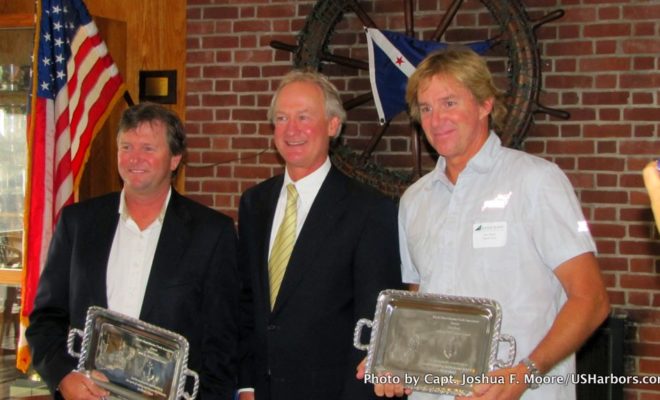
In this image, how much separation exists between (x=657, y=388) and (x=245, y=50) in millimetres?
2667

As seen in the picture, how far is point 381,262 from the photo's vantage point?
240 cm

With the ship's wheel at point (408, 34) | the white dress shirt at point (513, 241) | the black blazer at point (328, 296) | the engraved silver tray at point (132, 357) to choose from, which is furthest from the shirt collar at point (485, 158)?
the ship's wheel at point (408, 34)

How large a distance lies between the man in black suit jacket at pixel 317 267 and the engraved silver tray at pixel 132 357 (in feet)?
0.95

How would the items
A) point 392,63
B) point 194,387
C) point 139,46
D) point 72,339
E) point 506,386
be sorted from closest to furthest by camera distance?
point 506,386 < point 194,387 < point 72,339 < point 392,63 < point 139,46

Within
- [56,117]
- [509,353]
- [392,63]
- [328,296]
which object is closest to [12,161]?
[56,117]

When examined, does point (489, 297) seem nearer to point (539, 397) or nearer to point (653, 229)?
point (539, 397)

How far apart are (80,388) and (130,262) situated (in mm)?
410

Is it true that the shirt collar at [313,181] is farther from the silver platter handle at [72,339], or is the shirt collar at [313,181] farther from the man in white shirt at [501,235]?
the silver platter handle at [72,339]

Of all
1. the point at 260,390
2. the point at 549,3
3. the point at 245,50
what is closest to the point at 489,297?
the point at 260,390

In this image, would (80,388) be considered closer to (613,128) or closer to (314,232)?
(314,232)

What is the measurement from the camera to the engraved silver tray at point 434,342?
79.9 inches

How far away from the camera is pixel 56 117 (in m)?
3.98

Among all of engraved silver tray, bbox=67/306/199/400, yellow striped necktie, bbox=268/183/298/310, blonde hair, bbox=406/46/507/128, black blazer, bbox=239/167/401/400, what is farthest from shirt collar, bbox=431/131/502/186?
engraved silver tray, bbox=67/306/199/400

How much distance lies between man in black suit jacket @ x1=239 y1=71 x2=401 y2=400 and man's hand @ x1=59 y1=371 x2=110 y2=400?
1.51 feet
